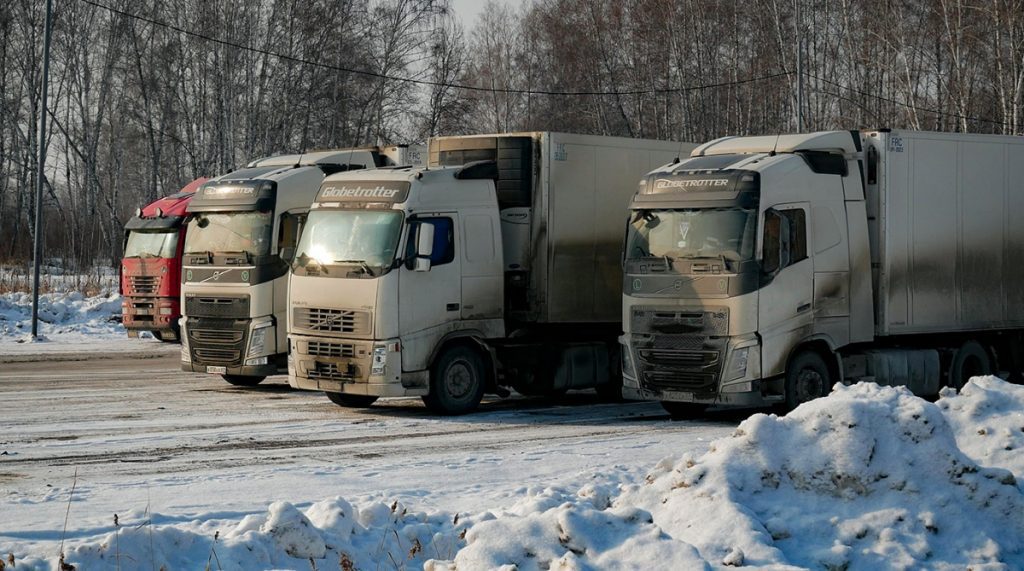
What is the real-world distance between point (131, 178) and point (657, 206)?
66979mm

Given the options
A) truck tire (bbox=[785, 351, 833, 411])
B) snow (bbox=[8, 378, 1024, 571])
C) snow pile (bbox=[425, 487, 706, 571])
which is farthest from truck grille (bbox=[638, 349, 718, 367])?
snow pile (bbox=[425, 487, 706, 571])

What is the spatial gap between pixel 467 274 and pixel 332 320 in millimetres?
1753

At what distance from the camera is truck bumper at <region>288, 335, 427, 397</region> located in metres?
15.9

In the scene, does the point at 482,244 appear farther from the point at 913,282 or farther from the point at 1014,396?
the point at 1014,396

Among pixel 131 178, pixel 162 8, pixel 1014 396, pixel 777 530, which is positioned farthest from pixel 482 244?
pixel 131 178

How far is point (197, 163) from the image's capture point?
173ft

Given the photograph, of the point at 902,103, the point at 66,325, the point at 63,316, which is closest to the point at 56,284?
the point at 63,316

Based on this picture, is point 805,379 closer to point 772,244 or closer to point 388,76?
point 772,244

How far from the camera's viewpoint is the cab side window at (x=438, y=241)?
52.5 feet

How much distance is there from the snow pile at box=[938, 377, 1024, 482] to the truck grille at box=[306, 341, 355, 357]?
24.1 feet

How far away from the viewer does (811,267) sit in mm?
15773

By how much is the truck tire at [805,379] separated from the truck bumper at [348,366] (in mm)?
4345

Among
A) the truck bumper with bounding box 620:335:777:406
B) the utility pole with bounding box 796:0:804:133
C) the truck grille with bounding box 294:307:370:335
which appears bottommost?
the truck bumper with bounding box 620:335:777:406

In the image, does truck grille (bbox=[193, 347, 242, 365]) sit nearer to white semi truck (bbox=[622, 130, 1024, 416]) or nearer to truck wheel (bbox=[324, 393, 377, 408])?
truck wheel (bbox=[324, 393, 377, 408])
